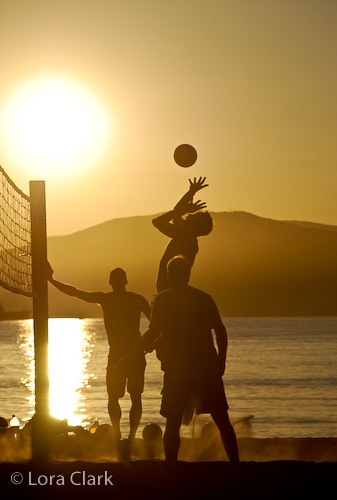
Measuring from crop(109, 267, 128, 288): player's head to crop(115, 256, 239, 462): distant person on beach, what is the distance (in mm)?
2953

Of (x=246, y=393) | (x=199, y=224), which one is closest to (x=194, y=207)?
(x=199, y=224)

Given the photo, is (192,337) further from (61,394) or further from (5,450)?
(61,394)

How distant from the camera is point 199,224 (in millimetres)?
11742

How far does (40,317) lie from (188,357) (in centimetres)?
315

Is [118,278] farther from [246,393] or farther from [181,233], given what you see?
[246,393]

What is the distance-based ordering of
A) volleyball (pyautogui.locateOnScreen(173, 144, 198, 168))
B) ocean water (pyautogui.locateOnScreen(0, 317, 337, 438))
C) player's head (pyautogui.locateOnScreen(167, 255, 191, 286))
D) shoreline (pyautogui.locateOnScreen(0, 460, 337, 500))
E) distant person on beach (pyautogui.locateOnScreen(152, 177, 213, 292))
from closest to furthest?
shoreline (pyautogui.locateOnScreen(0, 460, 337, 500)) < player's head (pyautogui.locateOnScreen(167, 255, 191, 286)) < distant person on beach (pyautogui.locateOnScreen(152, 177, 213, 292)) < volleyball (pyautogui.locateOnScreen(173, 144, 198, 168)) < ocean water (pyautogui.locateOnScreen(0, 317, 337, 438))

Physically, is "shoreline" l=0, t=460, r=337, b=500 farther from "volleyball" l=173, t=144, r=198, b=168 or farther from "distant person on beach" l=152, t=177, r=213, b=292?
"volleyball" l=173, t=144, r=198, b=168

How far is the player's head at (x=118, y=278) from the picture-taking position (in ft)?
42.8

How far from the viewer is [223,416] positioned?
10.1 meters

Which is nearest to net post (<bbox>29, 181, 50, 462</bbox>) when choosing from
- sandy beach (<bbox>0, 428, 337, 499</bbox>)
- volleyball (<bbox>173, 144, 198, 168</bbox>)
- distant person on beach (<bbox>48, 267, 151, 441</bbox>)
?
distant person on beach (<bbox>48, 267, 151, 441</bbox>)

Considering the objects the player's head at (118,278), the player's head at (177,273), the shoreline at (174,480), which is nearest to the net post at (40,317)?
the player's head at (118,278)

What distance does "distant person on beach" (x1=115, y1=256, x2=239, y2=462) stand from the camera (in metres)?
10.0

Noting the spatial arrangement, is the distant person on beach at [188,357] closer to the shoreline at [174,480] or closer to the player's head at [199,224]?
the shoreline at [174,480]

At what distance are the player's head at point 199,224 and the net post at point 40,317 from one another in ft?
5.62
